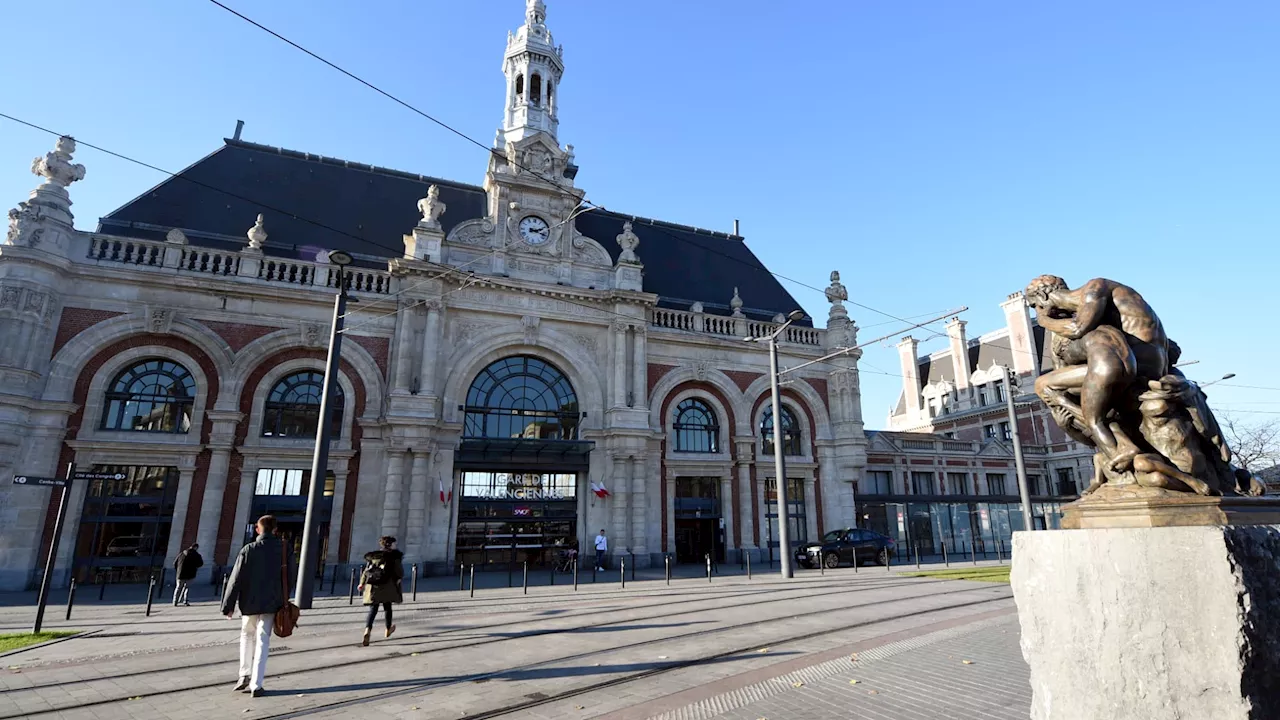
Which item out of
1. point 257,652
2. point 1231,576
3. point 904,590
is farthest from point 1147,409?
point 904,590

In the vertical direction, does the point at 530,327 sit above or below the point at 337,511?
above

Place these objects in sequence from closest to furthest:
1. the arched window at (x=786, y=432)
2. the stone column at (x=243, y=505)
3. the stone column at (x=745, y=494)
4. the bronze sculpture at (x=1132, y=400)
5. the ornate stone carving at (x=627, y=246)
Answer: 1. the bronze sculpture at (x=1132, y=400)
2. the stone column at (x=243, y=505)
3. the stone column at (x=745, y=494)
4. the ornate stone carving at (x=627, y=246)
5. the arched window at (x=786, y=432)

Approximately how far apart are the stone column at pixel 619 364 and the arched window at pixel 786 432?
7440 millimetres

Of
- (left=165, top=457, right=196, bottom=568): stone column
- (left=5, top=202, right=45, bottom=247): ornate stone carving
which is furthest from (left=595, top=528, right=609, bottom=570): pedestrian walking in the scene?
(left=5, top=202, right=45, bottom=247): ornate stone carving

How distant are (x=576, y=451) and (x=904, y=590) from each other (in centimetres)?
1243

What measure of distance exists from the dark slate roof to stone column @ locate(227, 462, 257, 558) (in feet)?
27.5

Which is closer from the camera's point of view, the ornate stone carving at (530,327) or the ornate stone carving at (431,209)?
the ornate stone carving at (431,209)

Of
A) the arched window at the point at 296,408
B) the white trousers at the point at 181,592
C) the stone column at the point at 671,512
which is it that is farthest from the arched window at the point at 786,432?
the white trousers at the point at 181,592

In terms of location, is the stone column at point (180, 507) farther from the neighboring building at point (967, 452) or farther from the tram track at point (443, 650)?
the neighboring building at point (967, 452)

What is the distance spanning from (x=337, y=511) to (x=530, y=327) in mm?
9385

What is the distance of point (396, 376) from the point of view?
21.0 metres

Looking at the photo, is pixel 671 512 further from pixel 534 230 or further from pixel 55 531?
pixel 55 531

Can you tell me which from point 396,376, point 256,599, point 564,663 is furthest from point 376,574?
point 396,376

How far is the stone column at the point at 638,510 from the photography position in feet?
74.7
